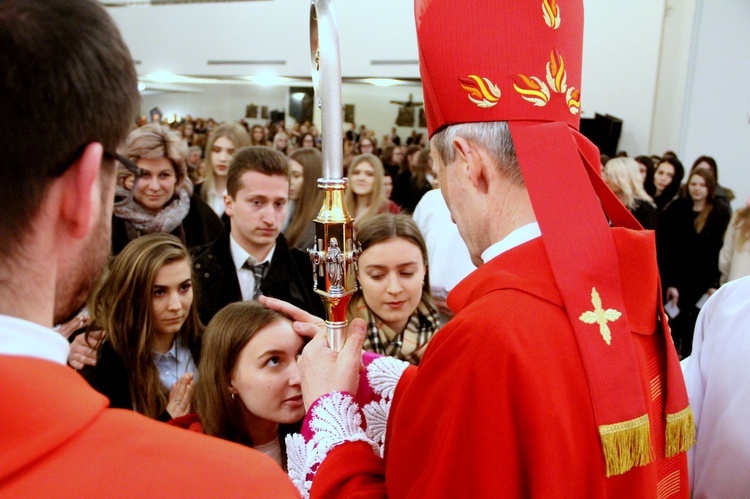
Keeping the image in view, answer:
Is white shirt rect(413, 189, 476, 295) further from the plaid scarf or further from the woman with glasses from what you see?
the woman with glasses

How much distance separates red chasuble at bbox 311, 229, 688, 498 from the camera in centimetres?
117

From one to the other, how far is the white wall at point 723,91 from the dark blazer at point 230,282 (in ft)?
25.7

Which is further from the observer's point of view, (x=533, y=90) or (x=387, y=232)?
(x=387, y=232)

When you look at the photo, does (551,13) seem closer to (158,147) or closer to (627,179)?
(158,147)

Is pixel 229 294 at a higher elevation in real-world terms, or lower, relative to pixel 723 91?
lower

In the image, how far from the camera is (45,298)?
770mm

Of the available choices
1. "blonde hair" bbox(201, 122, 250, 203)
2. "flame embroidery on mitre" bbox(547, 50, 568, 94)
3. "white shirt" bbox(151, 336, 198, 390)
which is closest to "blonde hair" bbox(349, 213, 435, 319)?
"white shirt" bbox(151, 336, 198, 390)

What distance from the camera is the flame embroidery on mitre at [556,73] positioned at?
1.46 m

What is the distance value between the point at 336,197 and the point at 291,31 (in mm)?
11677

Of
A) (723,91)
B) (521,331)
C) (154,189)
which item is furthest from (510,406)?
(723,91)

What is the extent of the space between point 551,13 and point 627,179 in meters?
4.32

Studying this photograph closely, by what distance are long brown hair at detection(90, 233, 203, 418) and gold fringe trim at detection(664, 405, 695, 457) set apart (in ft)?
5.59

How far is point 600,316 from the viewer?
123 cm

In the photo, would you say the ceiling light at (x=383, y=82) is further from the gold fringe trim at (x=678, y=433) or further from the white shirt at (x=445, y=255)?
the gold fringe trim at (x=678, y=433)
